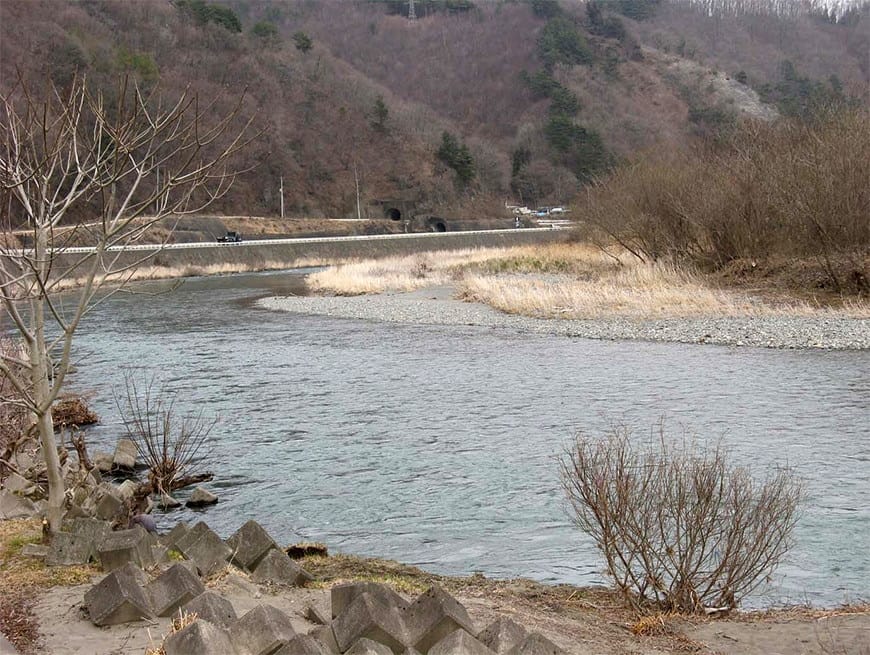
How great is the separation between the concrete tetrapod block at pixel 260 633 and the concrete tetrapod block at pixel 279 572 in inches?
68.9

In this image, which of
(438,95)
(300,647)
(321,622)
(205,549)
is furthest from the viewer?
(438,95)

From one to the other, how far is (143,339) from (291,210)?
76.7 meters

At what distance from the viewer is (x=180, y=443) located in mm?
11164

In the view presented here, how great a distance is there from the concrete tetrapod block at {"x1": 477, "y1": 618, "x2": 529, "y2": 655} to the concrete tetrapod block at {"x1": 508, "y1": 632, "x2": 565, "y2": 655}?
4cm

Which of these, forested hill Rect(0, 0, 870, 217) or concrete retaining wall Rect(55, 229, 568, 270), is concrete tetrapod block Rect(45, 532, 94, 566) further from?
forested hill Rect(0, 0, 870, 217)

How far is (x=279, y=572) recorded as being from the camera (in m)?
6.96

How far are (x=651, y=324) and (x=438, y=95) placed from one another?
16771 centimetres

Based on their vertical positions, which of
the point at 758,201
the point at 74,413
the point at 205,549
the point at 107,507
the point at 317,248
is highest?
the point at 758,201

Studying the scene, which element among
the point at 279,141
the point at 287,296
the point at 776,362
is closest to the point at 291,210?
the point at 279,141

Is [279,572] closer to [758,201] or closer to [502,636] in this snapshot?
[502,636]

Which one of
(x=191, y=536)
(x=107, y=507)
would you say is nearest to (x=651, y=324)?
(x=107, y=507)

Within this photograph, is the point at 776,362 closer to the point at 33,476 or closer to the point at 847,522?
the point at 847,522

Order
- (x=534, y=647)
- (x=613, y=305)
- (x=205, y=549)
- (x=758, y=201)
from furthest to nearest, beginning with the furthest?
1. (x=758, y=201)
2. (x=613, y=305)
3. (x=205, y=549)
4. (x=534, y=647)

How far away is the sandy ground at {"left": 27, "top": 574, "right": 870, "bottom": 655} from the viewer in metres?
5.61
